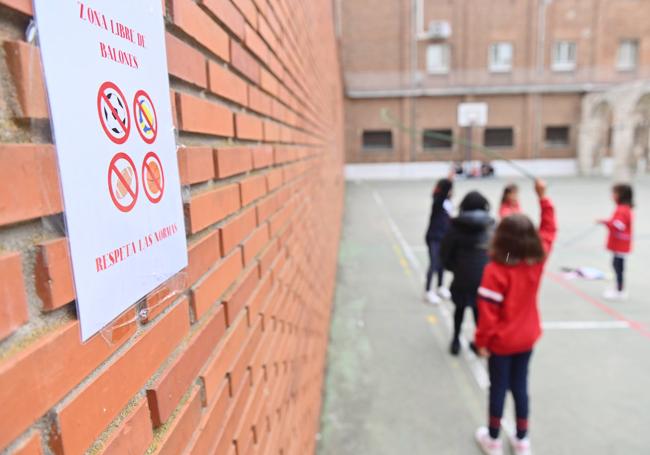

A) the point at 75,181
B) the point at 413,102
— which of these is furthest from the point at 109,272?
the point at 413,102

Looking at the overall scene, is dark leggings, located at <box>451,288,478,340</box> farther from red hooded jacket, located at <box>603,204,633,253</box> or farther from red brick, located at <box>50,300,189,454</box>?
red brick, located at <box>50,300,189,454</box>

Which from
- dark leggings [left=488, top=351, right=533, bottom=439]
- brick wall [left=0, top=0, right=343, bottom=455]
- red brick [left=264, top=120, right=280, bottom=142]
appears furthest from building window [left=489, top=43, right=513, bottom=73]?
red brick [left=264, top=120, right=280, bottom=142]

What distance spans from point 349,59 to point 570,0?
12.6 meters

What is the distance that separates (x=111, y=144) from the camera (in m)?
0.62

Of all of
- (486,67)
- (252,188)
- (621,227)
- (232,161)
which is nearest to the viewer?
(232,161)

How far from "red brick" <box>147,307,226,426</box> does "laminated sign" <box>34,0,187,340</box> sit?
0.54ft

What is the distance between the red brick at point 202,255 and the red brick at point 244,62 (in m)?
0.49

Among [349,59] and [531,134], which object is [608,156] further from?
[349,59]

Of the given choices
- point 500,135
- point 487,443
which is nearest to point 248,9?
point 487,443

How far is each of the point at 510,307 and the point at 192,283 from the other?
7.71 ft

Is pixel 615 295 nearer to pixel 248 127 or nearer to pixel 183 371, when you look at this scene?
pixel 248 127

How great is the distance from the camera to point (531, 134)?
25.8 m

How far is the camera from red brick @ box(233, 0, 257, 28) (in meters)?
1.26

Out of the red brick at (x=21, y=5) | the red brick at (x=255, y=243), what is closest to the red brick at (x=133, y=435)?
the red brick at (x=21, y=5)
